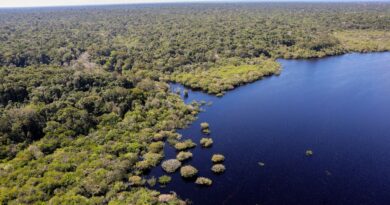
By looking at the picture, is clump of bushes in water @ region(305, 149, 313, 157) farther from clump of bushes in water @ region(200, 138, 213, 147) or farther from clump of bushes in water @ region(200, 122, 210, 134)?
clump of bushes in water @ region(200, 122, 210, 134)

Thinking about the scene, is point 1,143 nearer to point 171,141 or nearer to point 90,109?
point 90,109

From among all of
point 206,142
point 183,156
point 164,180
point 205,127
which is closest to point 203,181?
point 164,180

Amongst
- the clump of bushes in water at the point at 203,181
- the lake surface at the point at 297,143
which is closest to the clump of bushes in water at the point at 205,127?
the lake surface at the point at 297,143

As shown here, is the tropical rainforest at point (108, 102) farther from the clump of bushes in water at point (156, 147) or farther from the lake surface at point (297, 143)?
the lake surface at point (297, 143)

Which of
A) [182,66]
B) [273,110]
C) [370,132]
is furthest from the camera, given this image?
[182,66]

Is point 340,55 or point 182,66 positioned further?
point 340,55

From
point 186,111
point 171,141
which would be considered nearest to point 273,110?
point 186,111

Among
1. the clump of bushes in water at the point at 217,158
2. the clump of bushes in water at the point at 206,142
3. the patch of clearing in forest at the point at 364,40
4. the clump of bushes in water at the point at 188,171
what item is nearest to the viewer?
the clump of bushes in water at the point at 188,171
